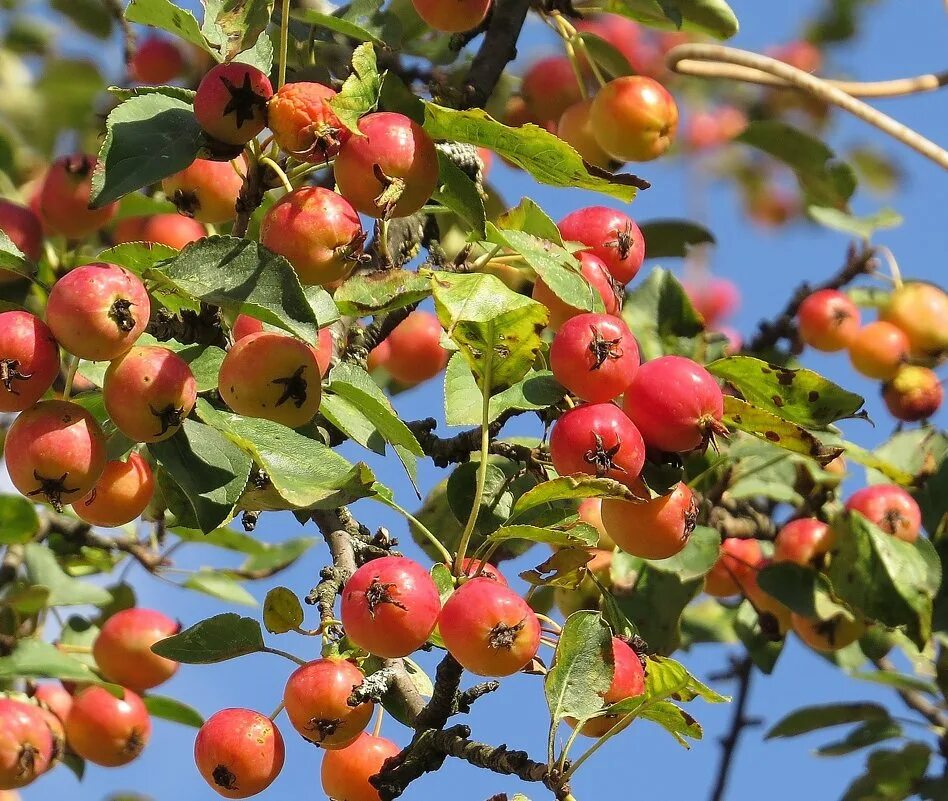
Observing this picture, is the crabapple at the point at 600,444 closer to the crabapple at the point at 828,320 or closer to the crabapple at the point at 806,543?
the crabapple at the point at 806,543

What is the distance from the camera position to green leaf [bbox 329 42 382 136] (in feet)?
4.83

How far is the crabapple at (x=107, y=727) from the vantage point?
2.58 m

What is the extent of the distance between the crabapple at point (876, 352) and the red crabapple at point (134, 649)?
194 centimetres

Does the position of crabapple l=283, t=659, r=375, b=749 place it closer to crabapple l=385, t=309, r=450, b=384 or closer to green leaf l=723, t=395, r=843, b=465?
green leaf l=723, t=395, r=843, b=465

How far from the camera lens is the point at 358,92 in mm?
1515

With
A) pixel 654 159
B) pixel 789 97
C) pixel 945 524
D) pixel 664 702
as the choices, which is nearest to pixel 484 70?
pixel 654 159

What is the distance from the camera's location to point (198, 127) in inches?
60.2

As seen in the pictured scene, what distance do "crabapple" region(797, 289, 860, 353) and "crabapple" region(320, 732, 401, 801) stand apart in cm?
199

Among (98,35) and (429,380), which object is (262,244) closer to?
(429,380)

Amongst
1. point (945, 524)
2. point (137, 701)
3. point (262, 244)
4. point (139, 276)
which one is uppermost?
point (262, 244)

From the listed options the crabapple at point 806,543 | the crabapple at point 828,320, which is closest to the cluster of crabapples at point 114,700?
the crabapple at point 806,543

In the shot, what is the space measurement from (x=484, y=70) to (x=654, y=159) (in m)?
0.37

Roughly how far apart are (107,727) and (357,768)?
105 cm

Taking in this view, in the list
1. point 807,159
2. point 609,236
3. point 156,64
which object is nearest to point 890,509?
point 807,159
